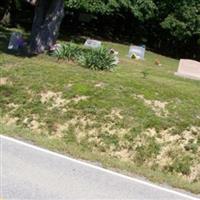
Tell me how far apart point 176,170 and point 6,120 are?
4.50 m

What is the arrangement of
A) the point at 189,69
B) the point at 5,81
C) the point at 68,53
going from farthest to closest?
1. the point at 189,69
2. the point at 68,53
3. the point at 5,81

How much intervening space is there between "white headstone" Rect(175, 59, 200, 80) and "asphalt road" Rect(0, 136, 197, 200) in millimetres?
13209

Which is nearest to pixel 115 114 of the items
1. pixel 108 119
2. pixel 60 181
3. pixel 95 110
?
pixel 108 119

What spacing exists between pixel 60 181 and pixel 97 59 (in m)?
10.8

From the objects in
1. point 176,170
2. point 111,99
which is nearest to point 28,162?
point 176,170

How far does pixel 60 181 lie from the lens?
31.4ft

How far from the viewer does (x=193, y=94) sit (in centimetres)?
1725

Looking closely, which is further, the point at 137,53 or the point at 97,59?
the point at 137,53

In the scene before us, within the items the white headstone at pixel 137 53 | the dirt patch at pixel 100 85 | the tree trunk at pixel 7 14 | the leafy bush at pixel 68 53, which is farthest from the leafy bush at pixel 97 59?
the tree trunk at pixel 7 14

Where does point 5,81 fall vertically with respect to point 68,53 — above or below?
below

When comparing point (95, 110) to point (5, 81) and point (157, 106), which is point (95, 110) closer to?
point (157, 106)

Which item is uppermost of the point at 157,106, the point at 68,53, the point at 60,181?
the point at 68,53

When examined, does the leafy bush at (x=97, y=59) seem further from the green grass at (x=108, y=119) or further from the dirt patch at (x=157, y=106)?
the dirt patch at (x=157, y=106)

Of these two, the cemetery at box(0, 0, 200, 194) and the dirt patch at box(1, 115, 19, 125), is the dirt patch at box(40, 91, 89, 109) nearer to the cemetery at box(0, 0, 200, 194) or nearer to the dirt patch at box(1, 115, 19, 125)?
the cemetery at box(0, 0, 200, 194)
